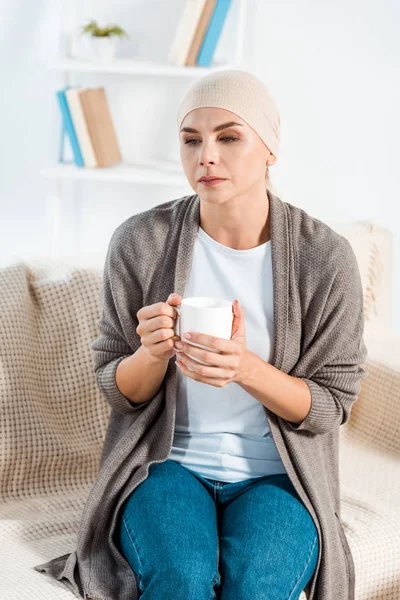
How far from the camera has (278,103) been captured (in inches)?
138

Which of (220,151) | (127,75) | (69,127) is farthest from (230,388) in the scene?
(127,75)

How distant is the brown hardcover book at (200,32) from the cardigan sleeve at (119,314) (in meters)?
1.78

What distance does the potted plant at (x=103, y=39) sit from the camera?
130 inches

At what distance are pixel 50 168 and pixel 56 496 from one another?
5.96ft

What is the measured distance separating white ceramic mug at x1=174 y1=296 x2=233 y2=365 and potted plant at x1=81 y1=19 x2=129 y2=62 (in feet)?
7.16

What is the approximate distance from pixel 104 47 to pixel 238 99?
6.34ft

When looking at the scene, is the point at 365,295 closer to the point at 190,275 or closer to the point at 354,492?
the point at 354,492

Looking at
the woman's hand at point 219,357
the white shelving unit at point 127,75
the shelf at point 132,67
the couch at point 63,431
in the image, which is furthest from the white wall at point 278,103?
the woman's hand at point 219,357

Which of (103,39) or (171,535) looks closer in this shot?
(171,535)

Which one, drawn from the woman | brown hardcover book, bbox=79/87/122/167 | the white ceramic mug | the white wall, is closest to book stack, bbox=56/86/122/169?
brown hardcover book, bbox=79/87/122/167

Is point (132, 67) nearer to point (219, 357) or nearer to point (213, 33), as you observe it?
point (213, 33)

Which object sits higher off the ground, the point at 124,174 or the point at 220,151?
the point at 220,151

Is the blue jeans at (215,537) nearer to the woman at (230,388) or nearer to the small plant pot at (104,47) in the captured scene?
the woman at (230,388)

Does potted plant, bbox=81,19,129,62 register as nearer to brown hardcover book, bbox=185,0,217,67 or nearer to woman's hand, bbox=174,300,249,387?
brown hardcover book, bbox=185,0,217,67
